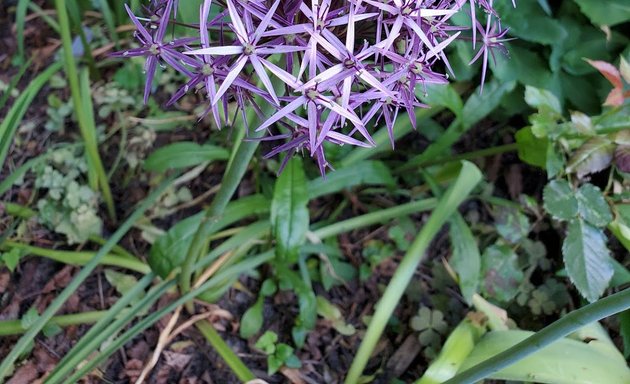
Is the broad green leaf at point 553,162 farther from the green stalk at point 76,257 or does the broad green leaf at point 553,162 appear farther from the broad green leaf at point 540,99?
the green stalk at point 76,257

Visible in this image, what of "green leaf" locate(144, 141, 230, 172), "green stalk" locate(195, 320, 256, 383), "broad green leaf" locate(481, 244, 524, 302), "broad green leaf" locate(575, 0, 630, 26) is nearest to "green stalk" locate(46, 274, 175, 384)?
"green stalk" locate(195, 320, 256, 383)

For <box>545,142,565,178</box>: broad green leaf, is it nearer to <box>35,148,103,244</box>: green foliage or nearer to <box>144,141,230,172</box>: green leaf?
<box>144,141,230,172</box>: green leaf

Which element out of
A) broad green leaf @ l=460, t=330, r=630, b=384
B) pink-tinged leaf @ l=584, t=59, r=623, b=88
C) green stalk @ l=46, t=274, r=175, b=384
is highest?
pink-tinged leaf @ l=584, t=59, r=623, b=88

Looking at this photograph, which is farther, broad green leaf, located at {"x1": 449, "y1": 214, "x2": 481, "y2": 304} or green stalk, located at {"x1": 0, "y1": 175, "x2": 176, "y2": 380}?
broad green leaf, located at {"x1": 449, "y1": 214, "x2": 481, "y2": 304}

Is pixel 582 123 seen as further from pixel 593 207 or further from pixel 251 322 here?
pixel 251 322

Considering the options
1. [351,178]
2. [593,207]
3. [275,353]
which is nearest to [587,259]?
[593,207]

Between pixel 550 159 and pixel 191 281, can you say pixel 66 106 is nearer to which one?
pixel 191 281

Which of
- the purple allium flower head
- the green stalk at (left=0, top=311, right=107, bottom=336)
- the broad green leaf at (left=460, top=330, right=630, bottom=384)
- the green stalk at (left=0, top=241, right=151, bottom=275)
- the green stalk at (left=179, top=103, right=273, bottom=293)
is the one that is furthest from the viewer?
the green stalk at (left=0, top=241, right=151, bottom=275)
